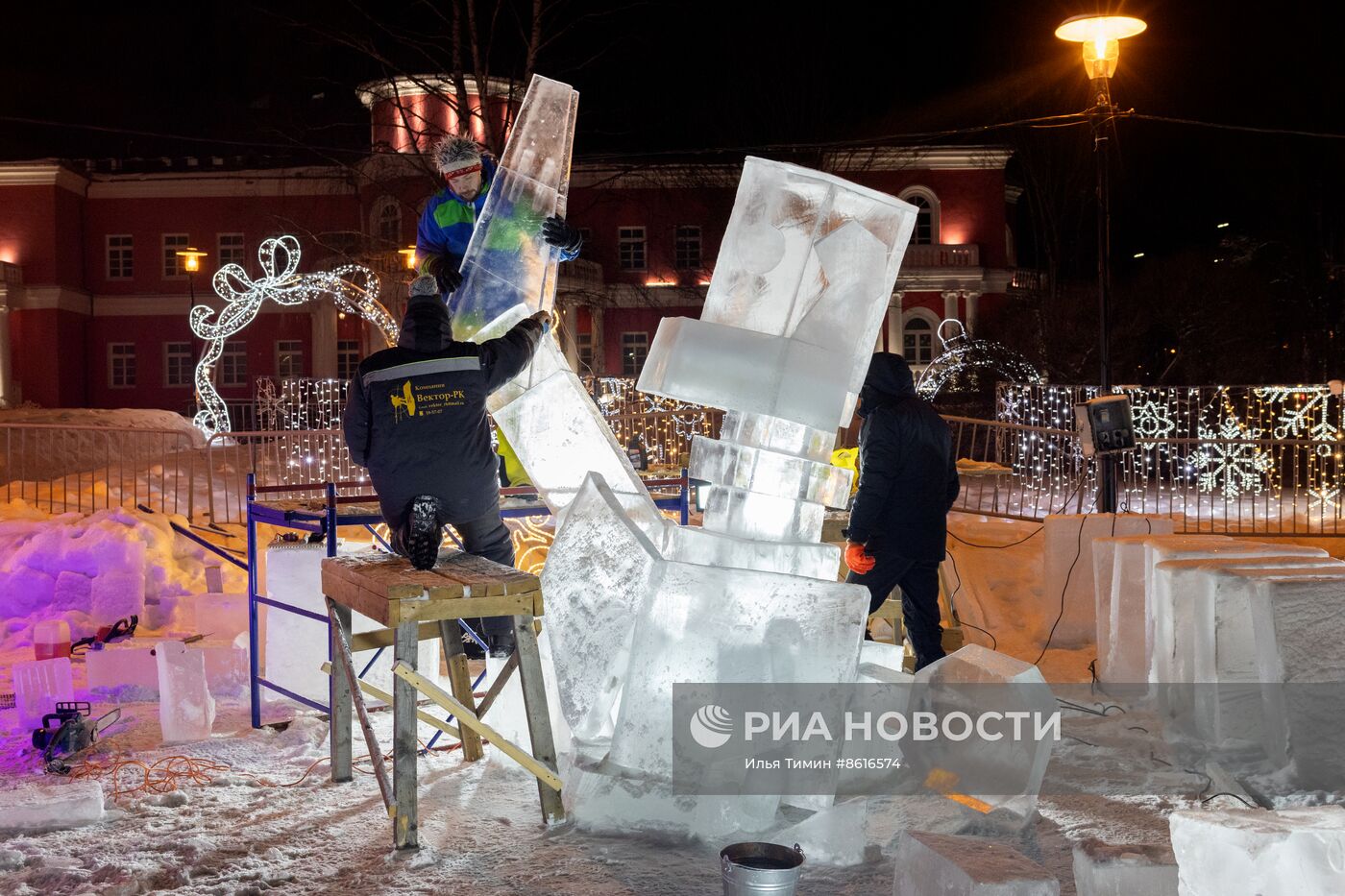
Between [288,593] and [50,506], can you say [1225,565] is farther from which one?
[50,506]

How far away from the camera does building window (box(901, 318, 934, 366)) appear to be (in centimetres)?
3450

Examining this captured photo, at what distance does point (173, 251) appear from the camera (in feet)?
115

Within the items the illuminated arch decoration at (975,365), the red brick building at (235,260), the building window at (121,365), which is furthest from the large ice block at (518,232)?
the building window at (121,365)

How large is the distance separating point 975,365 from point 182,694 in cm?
2040

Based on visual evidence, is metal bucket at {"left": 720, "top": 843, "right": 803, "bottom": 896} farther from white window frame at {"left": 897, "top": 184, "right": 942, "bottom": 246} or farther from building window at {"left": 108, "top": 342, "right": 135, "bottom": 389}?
building window at {"left": 108, "top": 342, "right": 135, "bottom": 389}

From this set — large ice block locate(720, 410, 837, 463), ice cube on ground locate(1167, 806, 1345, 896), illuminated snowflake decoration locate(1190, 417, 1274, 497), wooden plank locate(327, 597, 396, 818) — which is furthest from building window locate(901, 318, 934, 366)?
ice cube on ground locate(1167, 806, 1345, 896)

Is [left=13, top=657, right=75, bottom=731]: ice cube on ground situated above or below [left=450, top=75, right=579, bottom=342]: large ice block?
below

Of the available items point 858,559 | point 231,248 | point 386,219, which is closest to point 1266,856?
point 858,559

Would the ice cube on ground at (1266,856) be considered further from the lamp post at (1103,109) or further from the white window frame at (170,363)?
the white window frame at (170,363)

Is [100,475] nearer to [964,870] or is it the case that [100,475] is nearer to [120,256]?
[964,870]

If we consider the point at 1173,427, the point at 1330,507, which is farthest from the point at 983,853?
the point at 1173,427

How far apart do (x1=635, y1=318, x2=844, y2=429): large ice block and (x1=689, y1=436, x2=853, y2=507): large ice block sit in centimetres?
19

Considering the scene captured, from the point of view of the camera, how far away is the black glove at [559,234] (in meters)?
5.64

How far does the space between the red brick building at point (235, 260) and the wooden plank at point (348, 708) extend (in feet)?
89.6
